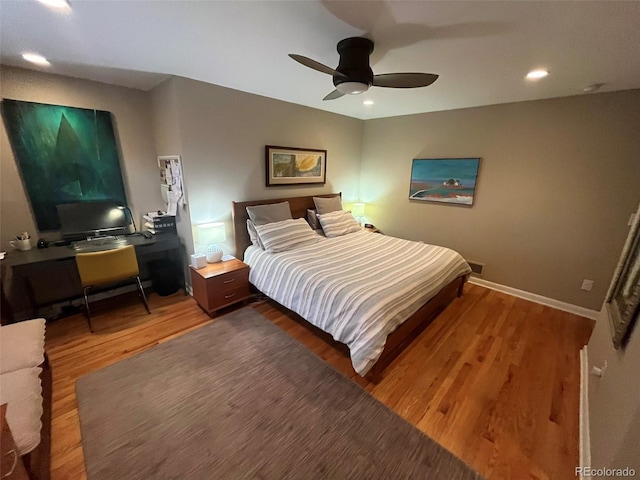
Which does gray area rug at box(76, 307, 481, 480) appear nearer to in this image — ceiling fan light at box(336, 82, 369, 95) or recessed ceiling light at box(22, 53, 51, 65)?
ceiling fan light at box(336, 82, 369, 95)

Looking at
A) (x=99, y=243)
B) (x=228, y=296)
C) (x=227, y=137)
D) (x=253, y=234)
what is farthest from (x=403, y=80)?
(x=99, y=243)

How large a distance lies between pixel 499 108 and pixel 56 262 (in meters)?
4.86

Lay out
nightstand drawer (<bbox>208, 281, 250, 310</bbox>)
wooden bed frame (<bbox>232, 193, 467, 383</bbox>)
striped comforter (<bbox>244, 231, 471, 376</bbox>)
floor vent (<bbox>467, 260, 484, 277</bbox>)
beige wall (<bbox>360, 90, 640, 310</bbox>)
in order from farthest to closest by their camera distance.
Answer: floor vent (<bbox>467, 260, 484, 277</bbox>) < nightstand drawer (<bbox>208, 281, 250, 310</bbox>) < beige wall (<bbox>360, 90, 640, 310</bbox>) < wooden bed frame (<bbox>232, 193, 467, 383</bbox>) < striped comforter (<bbox>244, 231, 471, 376</bbox>)

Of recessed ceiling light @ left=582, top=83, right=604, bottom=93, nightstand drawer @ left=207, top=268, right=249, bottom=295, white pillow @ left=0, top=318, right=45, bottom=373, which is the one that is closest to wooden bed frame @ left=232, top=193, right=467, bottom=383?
nightstand drawer @ left=207, top=268, right=249, bottom=295

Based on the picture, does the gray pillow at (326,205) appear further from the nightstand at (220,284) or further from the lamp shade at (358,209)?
the nightstand at (220,284)

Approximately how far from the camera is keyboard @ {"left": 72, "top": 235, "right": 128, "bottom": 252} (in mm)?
2438

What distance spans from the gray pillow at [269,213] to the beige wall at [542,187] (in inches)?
80.2

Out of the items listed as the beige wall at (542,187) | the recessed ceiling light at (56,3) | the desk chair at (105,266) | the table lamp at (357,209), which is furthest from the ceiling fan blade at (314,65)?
the table lamp at (357,209)

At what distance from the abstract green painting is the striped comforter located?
68.7 inches

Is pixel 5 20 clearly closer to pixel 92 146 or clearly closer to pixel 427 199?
pixel 92 146

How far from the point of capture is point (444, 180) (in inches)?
137

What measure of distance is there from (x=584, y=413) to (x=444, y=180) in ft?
8.91

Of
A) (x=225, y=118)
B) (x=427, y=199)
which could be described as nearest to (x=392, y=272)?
(x=427, y=199)

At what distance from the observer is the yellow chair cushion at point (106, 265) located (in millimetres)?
2180
